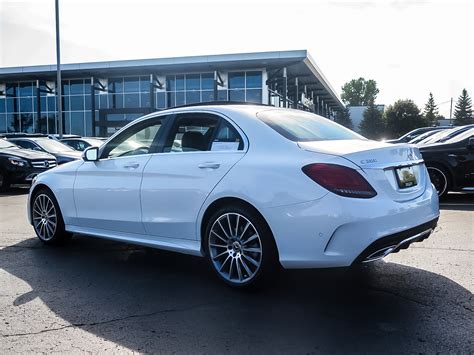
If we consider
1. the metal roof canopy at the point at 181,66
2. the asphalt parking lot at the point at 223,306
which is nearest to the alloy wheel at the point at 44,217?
the asphalt parking lot at the point at 223,306

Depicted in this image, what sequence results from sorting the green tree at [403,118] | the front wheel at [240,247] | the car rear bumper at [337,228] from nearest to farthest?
the car rear bumper at [337,228], the front wheel at [240,247], the green tree at [403,118]

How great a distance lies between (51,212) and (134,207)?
165 cm

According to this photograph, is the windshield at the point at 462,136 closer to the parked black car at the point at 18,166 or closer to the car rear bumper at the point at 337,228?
the car rear bumper at the point at 337,228

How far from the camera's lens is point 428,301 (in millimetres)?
3756

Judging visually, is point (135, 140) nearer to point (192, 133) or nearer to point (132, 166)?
point (132, 166)

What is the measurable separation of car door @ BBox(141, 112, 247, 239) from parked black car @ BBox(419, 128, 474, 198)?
586 centimetres

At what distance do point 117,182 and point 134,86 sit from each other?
110 feet

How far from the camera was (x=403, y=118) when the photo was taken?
59.3m

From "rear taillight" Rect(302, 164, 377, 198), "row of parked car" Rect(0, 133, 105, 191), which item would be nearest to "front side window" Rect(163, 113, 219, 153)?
"rear taillight" Rect(302, 164, 377, 198)

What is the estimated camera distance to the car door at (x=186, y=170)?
13.6 ft

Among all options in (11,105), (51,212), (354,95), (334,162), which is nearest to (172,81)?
(11,105)

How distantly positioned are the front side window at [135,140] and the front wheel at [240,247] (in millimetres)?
1253

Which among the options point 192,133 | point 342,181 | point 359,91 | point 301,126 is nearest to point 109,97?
point 192,133

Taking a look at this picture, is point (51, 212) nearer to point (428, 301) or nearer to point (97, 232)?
point (97, 232)
